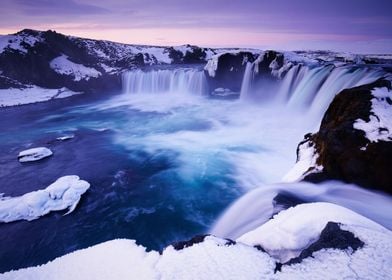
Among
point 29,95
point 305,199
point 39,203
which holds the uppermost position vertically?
point 305,199

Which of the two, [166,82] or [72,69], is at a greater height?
[72,69]

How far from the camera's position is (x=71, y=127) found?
2155 cm

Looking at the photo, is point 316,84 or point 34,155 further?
point 316,84

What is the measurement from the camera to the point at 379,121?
275 inches

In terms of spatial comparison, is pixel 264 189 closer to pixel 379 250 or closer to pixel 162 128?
pixel 379 250

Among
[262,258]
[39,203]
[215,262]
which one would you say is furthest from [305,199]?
[39,203]

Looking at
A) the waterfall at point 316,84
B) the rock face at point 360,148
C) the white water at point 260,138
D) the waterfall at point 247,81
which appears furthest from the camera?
the waterfall at point 247,81

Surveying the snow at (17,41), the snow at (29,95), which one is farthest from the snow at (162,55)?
the snow at (29,95)

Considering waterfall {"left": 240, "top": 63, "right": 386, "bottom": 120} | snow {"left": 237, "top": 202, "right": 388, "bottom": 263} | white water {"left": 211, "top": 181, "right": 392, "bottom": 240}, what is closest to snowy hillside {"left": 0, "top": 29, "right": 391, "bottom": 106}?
waterfall {"left": 240, "top": 63, "right": 386, "bottom": 120}

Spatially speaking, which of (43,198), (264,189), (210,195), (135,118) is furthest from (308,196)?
(135,118)

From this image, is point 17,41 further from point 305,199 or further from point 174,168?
point 305,199

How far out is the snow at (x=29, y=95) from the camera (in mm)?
30453

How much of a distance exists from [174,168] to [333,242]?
9949mm

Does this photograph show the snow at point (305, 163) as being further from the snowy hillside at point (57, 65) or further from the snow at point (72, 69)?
the snow at point (72, 69)
